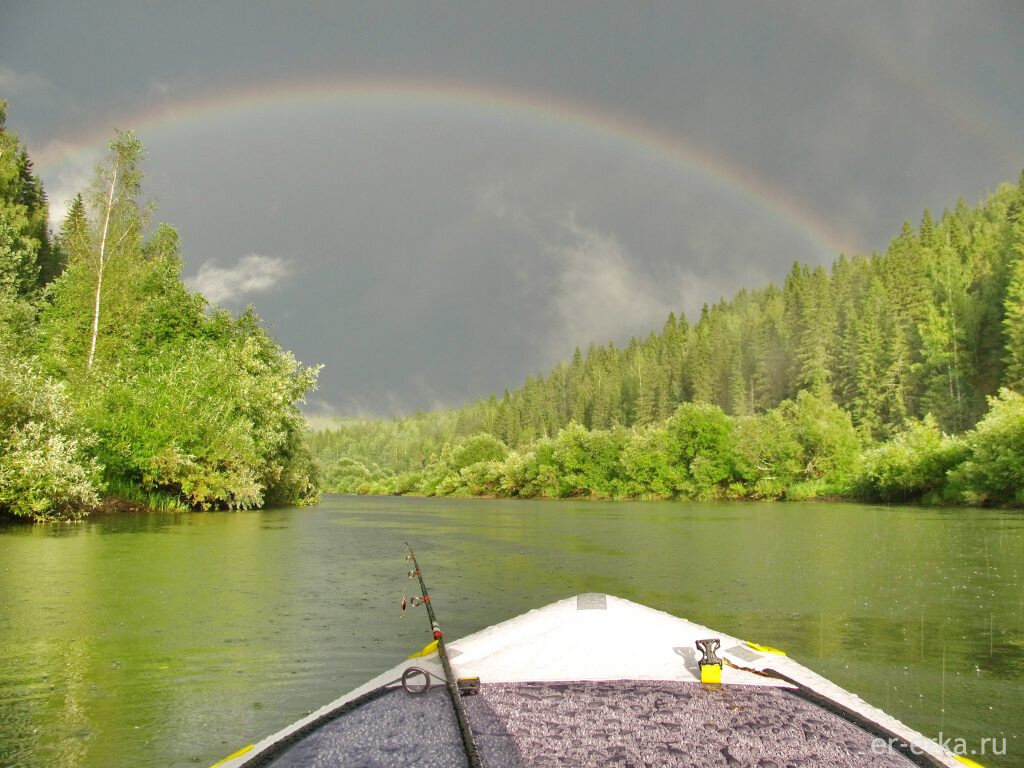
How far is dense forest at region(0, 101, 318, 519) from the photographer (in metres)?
23.2

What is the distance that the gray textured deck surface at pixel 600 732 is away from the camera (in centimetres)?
340

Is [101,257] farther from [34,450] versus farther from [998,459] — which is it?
[998,459]

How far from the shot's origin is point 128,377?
110 feet

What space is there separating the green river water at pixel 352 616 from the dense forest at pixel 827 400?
27965mm

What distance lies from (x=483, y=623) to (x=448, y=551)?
970cm

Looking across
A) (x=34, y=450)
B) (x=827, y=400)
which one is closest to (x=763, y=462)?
(x=827, y=400)

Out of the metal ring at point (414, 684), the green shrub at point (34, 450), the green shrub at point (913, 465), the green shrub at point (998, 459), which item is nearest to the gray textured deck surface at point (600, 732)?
the metal ring at point (414, 684)

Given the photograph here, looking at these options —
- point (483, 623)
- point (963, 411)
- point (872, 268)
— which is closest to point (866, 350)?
point (963, 411)

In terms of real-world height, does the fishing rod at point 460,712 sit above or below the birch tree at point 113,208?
below

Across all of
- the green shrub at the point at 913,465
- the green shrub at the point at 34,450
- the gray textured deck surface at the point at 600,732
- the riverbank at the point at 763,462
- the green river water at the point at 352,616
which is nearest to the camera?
the gray textured deck surface at the point at 600,732

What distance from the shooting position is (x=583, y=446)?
257ft

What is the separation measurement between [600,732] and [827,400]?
83512 mm

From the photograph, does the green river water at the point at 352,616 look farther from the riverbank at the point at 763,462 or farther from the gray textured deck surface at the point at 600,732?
the riverbank at the point at 763,462

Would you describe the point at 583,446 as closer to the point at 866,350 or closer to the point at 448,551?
the point at 866,350
